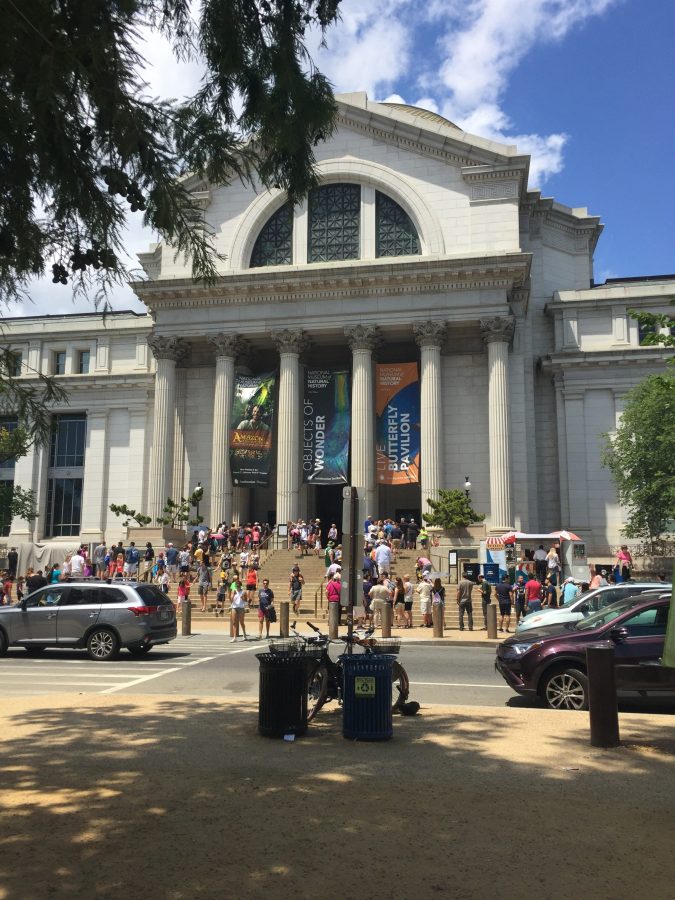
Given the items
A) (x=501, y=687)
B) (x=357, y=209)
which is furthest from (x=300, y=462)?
(x=501, y=687)

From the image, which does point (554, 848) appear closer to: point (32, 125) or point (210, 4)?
point (32, 125)

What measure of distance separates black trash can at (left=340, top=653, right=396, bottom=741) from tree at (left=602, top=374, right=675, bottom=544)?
2680 centimetres

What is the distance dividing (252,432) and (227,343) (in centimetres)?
509

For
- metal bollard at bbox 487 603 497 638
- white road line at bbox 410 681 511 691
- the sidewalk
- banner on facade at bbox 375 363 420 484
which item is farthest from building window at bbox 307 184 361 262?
white road line at bbox 410 681 511 691

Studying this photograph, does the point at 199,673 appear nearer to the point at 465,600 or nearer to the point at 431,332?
the point at 465,600

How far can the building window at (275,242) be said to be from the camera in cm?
4416

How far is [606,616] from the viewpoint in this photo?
40.4 feet

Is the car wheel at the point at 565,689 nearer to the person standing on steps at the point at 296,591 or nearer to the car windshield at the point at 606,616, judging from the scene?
the car windshield at the point at 606,616

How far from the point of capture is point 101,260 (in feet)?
23.5

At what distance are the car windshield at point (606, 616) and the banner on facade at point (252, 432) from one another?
1142 inches

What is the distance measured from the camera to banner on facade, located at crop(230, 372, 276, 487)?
133 feet

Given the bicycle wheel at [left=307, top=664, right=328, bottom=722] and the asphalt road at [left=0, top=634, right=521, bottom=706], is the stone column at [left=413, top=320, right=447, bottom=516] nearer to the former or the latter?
the asphalt road at [left=0, top=634, right=521, bottom=706]

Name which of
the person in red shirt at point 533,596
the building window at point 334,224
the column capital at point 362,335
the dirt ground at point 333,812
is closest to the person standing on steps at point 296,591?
the person in red shirt at point 533,596

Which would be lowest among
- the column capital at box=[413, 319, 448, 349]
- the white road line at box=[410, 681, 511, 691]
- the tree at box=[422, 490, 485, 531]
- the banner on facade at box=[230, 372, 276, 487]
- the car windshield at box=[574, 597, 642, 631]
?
the white road line at box=[410, 681, 511, 691]
